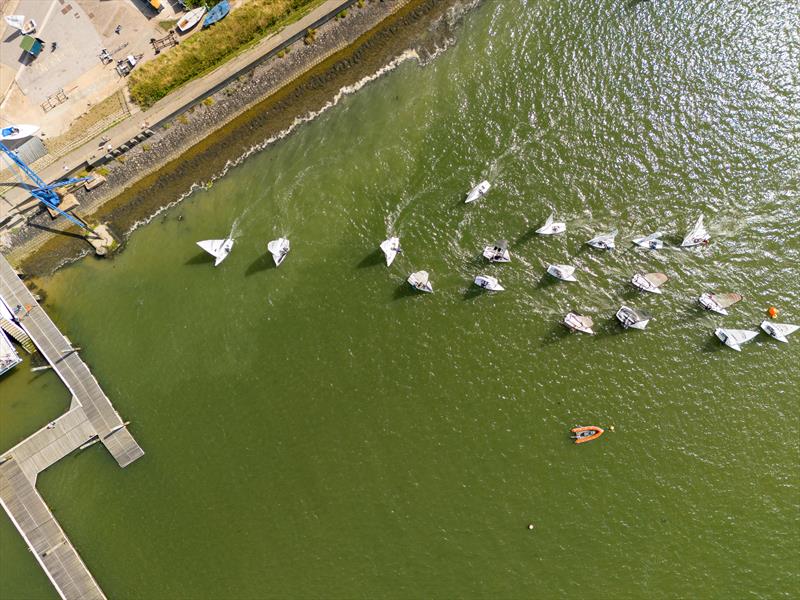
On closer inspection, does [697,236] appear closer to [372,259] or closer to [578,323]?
[578,323]

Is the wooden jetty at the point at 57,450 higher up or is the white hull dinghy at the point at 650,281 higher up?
the wooden jetty at the point at 57,450

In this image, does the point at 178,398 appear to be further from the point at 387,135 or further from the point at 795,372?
the point at 795,372

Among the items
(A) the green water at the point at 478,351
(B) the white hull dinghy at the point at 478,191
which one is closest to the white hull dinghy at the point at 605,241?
(A) the green water at the point at 478,351

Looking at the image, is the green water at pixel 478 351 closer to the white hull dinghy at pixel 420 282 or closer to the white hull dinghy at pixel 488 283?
the white hull dinghy at pixel 488 283

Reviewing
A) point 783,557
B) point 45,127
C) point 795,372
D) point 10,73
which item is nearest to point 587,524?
point 783,557

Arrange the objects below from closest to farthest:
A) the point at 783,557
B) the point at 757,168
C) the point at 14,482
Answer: the point at 783,557 < the point at 757,168 < the point at 14,482
